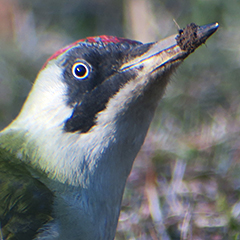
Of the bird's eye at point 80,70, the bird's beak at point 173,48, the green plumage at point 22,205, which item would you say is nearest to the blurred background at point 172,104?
the bird's beak at point 173,48

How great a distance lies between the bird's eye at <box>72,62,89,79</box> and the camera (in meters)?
2.24

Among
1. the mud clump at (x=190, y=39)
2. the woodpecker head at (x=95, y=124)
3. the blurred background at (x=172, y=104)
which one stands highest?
the blurred background at (x=172, y=104)

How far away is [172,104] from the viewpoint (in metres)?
4.05

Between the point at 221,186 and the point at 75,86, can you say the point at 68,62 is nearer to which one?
the point at 75,86

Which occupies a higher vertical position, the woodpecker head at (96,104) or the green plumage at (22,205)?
the woodpecker head at (96,104)

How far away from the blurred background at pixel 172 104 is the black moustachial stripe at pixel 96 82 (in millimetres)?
291

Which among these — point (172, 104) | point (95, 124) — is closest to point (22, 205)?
point (95, 124)

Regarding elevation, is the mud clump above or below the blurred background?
below

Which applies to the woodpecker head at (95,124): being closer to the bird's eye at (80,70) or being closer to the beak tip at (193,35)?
the bird's eye at (80,70)

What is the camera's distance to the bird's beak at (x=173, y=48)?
1966 mm

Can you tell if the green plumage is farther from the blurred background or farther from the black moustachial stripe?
the blurred background

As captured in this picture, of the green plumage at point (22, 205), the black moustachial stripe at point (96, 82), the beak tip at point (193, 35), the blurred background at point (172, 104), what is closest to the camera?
the beak tip at point (193, 35)

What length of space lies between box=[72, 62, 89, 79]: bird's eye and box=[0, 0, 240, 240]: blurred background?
1.42 feet

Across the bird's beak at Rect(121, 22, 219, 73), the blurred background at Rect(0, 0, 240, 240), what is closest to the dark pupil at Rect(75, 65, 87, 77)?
the bird's beak at Rect(121, 22, 219, 73)
